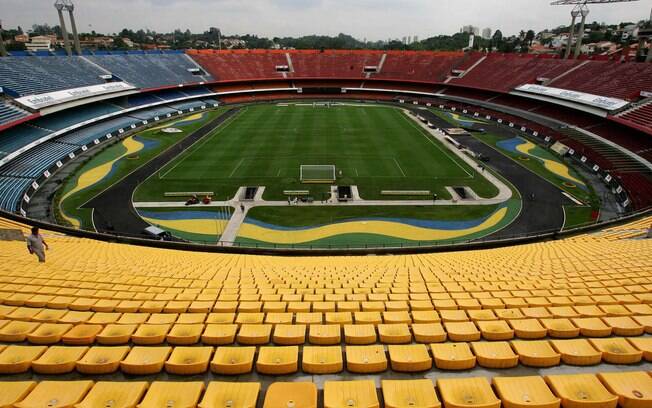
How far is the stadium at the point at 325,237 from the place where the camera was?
306 inches

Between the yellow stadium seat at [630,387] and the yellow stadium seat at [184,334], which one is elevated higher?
the yellow stadium seat at [630,387]

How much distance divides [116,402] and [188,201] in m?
29.3

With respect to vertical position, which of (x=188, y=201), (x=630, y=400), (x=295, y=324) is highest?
(x=630, y=400)

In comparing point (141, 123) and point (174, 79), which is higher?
point (174, 79)

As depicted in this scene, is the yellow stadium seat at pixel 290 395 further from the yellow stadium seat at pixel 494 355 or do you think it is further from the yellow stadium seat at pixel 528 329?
the yellow stadium seat at pixel 528 329

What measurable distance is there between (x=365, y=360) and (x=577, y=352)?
4.65 m

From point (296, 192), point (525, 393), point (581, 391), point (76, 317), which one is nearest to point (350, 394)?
point (525, 393)

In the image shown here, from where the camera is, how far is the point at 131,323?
32.0 feet

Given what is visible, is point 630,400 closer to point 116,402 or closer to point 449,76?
point 116,402

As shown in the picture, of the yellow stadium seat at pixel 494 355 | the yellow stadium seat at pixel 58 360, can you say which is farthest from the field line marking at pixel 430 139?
the yellow stadium seat at pixel 58 360

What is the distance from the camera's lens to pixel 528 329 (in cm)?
923

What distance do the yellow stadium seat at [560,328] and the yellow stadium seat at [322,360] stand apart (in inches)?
211

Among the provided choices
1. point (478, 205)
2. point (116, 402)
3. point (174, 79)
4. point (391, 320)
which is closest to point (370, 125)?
point (478, 205)

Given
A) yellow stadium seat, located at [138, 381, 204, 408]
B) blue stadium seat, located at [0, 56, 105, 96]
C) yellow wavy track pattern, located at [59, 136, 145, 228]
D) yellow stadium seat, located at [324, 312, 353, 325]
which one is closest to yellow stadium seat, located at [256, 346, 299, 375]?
yellow stadium seat, located at [138, 381, 204, 408]
